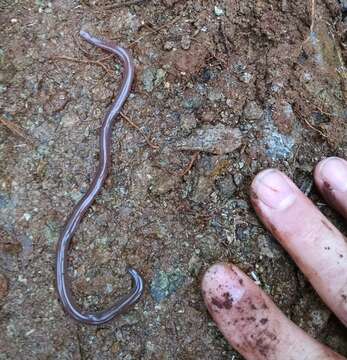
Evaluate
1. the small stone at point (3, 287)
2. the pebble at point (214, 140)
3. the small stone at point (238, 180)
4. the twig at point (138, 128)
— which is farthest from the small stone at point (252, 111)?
the small stone at point (3, 287)

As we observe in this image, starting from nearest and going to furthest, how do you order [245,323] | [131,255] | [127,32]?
1. [245,323]
2. [131,255]
3. [127,32]

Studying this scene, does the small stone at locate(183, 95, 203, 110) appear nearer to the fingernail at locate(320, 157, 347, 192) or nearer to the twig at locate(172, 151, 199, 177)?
the twig at locate(172, 151, 199, 177)

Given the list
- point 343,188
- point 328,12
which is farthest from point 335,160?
point 328,12

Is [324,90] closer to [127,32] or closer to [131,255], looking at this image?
[127,32]

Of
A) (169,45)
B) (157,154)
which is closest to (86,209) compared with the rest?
(157,154)

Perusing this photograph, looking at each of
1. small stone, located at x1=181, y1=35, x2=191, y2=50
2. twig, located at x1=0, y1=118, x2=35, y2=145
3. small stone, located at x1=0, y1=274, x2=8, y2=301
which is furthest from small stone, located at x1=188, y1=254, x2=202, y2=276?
small stone, located at x1=181, y1=35, x2=191, y2=50

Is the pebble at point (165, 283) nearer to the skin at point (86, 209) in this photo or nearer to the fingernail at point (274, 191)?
the skin at point (86, 209)

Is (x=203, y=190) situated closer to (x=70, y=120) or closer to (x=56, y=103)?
(x=70, y=120)
